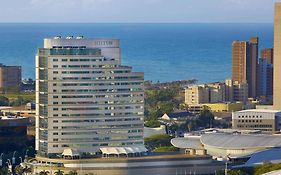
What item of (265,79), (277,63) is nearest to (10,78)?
(265,79)

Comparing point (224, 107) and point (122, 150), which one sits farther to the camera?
point (224, 107)

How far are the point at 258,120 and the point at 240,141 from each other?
37.3 feet

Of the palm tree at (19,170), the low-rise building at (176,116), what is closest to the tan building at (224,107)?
the low-rise building at (176,116)

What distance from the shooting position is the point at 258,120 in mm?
64562

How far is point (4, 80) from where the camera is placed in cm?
8644

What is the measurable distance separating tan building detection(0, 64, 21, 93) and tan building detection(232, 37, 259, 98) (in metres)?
13.4

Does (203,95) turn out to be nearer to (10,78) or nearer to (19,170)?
(10,78)

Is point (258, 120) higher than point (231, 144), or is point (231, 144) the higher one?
point (258, 120)

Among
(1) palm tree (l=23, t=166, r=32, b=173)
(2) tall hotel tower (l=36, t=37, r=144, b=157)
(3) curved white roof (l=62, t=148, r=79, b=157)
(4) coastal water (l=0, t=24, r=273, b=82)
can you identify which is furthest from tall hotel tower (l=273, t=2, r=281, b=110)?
(4) coastal water (l=0, t=24, r=273, b=82)

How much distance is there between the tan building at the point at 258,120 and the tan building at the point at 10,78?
22896mm

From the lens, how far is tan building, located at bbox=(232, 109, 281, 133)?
6431 centimetres

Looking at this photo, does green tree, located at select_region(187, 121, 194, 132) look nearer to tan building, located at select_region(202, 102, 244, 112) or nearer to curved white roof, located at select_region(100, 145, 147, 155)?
tan building, located at select_region(202, 102, 244, 112)

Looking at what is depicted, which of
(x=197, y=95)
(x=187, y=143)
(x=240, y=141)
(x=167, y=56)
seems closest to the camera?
(x=240, y=141)

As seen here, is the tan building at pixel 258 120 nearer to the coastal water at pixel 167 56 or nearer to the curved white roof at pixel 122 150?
the curved white roof at pixel 122 150
